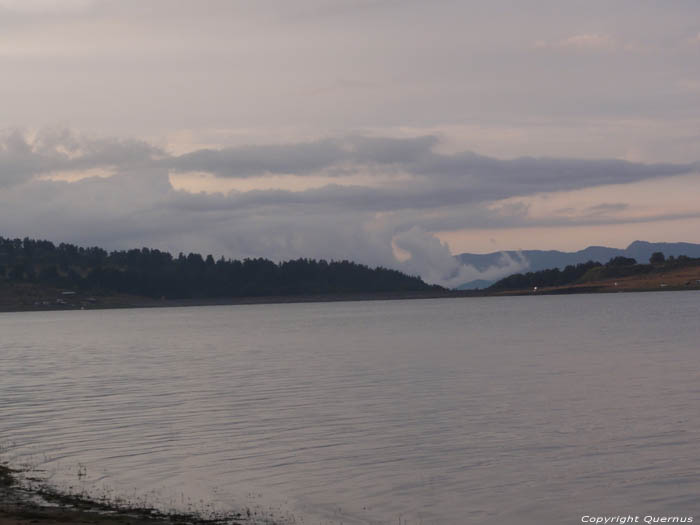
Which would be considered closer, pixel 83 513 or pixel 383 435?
pixel 83 513

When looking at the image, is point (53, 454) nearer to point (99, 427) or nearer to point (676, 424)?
point (99, 427)

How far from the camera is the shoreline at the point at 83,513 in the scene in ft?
83.0

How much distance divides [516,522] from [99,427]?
25749 mm

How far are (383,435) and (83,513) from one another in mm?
17238

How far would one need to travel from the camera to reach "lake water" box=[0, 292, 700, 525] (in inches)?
1153

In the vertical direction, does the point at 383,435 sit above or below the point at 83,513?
below

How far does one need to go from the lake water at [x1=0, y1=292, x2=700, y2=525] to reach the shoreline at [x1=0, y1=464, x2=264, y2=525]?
153 cm

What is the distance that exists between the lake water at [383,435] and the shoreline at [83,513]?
1.53 meters

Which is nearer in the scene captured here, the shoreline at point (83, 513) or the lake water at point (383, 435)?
the shoreline at point (83, 513)

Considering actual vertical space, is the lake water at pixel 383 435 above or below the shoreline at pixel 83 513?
below

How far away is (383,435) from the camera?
4084cm

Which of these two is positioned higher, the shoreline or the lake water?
the shoreline

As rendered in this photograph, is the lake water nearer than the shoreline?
No

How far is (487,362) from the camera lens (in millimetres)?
77000
